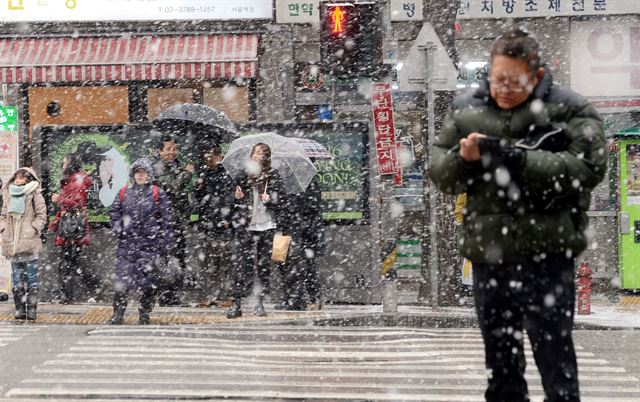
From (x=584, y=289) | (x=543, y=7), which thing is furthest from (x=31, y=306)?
(x=543, y=7)

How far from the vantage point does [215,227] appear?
1279 centimetres

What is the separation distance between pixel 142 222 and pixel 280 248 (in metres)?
1.67

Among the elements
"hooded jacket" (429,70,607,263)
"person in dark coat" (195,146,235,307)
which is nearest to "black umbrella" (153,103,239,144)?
"person in dark coat" (195,146,235,307)

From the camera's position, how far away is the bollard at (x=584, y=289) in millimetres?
12141

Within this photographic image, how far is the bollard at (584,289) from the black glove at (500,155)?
8.05 metres

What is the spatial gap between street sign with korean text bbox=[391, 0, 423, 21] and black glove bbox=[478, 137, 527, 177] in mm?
13947

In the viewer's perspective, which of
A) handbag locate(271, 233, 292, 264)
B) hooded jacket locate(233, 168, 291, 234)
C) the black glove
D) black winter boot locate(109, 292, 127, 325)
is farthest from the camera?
handbag locate(271, 233, 292, 264)

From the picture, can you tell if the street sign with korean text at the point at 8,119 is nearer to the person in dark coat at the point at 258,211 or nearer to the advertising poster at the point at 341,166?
the advertising poster at the point at 341,166

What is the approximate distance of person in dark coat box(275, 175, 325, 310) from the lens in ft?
41.6

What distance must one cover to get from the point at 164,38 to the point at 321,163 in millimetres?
4686

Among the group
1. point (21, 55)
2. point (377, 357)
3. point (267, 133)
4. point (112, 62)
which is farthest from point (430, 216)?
point (21, 55)

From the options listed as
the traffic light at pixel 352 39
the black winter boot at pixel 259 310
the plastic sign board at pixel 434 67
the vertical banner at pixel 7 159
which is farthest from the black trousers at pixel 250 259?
the vertical banner at pixel 7 159

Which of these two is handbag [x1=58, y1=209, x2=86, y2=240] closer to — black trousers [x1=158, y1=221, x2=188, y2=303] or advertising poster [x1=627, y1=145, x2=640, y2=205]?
black trousers [x1=158, y1=221, x2=188, y2=303]

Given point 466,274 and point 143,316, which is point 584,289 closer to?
point 466,274
